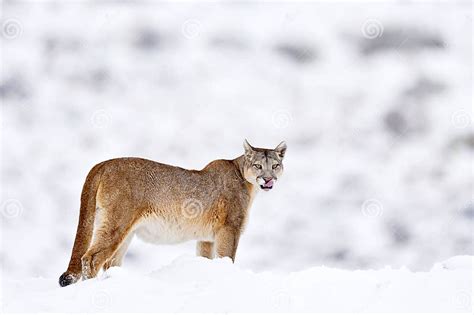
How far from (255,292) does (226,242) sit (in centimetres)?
376

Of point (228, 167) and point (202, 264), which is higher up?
point (228, 167)

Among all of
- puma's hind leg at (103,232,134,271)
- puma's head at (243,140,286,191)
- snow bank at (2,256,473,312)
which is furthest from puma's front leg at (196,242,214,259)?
snow bank at (2,256,473,312)

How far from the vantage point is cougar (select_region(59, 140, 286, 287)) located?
11.3 metres

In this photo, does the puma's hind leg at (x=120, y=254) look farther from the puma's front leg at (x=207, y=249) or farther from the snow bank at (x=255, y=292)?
the snow bank at (x=255, y=292)

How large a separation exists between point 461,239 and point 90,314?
37.1 m

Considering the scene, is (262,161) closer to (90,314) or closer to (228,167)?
(228,167)

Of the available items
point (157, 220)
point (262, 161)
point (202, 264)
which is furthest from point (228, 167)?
point (202, 264)

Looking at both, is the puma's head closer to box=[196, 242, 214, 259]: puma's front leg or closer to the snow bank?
box=[196, 242, 214, 259]: puma's front leg

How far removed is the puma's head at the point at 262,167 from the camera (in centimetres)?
1332

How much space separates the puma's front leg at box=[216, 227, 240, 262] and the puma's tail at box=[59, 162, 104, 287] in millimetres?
2172

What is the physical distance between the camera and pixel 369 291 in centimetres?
913

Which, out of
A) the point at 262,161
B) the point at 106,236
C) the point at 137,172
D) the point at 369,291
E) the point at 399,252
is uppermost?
the point at 399,252

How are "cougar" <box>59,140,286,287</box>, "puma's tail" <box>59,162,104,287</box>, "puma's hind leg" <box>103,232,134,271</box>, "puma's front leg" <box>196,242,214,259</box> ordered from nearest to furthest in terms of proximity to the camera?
"puma's tail" <box>59,162,104,287</box> < "cougar" <box>59,140,286,287</box> < "puma's hind leg" <box>103,232,134,271</box> < "puma's front leg" <box>196,242,214,259</box>

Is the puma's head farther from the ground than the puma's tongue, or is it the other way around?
the puma's head
